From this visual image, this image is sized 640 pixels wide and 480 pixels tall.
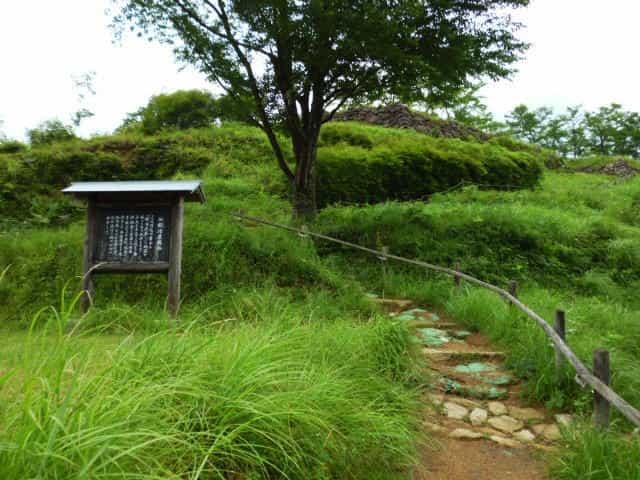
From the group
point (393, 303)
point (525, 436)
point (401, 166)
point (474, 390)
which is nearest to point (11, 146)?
point (401, 166)

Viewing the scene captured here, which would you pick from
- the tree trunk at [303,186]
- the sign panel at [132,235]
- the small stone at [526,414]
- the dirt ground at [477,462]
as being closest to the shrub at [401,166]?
the tree trunk at [303,186]

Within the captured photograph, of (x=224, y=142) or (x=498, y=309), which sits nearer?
(x=498, y=309)

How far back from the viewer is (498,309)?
4.99 meters

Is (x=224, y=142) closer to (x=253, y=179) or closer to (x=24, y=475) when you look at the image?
(x=253, y=179)

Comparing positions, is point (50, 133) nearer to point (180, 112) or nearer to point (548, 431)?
point (180, 112)

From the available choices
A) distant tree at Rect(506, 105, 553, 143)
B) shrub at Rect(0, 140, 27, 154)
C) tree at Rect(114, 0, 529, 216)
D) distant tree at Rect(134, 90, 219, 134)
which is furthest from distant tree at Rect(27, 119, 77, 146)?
distant tree at Rect(506, 105, 553, 143)

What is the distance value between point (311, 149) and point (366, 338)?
523 cm

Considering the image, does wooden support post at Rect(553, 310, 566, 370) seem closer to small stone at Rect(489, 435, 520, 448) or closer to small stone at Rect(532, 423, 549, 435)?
small stone at Rect(532, 423, 549, 435)

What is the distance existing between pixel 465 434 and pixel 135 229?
4.18 meters

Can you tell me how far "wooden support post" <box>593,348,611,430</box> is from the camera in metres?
2.62

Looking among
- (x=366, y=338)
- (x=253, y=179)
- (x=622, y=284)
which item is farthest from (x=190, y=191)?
(x=622, y=284)

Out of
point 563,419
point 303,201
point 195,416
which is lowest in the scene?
point 563,419

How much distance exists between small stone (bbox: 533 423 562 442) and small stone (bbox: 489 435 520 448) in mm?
224

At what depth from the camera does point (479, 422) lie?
127 inches
